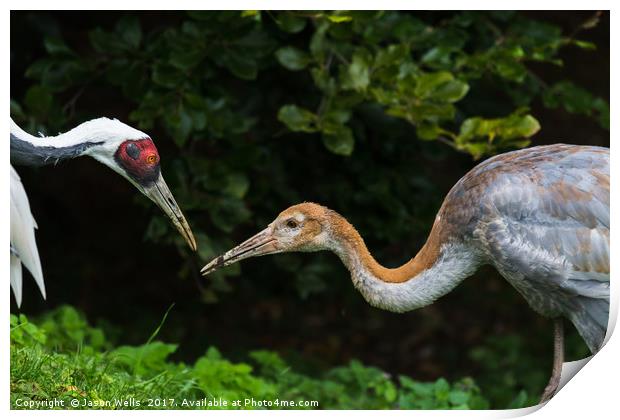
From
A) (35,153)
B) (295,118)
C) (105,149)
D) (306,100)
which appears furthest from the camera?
(306,100)

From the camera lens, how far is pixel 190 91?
5238mm

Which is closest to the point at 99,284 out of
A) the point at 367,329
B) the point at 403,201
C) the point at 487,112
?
the point at 367,329

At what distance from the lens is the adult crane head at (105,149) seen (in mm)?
4277

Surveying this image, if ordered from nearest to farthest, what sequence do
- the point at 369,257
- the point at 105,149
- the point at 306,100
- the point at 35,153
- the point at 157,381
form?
the point at 35,153 < the point at 105,149 < the point at 369,257 < the point at 157,381 < the point at 306,100

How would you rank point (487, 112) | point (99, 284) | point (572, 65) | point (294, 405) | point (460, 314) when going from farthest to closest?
point (460, 314)
point (99, 284)
point (572, 65)
point (487, 112)
point (294, 405)

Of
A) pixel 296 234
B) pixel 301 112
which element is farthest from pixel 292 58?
pixel 296 234

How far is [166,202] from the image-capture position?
15.1 ft

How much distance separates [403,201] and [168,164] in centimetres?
135

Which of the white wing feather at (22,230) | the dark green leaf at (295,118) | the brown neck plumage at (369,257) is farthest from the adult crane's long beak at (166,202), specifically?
the dark green leaf at (295,118)

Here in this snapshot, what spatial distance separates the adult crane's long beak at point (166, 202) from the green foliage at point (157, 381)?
65cm

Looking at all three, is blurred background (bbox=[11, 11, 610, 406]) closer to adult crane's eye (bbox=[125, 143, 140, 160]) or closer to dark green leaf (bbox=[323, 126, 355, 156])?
dark green leaf (bbox=[323, 126, 355, 156])

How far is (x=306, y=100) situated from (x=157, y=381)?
1.73 metres

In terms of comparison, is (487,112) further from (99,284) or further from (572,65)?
(99,284)

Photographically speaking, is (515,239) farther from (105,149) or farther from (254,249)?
(105,149)
